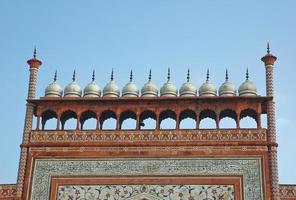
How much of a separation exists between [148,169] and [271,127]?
287cm

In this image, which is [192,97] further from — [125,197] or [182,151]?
[125,197]

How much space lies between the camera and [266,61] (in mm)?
16141

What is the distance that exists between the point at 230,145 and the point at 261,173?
35.7 inches

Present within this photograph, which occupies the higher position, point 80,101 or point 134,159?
point 80,101

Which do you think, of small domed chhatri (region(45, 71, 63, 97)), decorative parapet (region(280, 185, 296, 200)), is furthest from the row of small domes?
decorative parapet (region(280, 185, 296, 200))

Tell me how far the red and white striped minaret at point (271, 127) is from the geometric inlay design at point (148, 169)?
0.27 metres

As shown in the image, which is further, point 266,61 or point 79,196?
point 266,61

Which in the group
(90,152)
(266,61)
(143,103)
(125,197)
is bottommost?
(125,197)

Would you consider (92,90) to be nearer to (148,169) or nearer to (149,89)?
(149,89)

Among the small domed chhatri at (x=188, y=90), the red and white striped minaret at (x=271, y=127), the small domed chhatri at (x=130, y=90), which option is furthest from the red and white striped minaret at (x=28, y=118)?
the red and white striped minaret at (x=271, y=127)

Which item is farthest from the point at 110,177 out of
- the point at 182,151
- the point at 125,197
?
the point at 182,151

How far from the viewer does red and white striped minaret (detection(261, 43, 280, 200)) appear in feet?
48.5

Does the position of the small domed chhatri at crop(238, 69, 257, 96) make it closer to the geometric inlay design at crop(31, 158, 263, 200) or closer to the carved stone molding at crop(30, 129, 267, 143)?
the carved stone molding at crop(30, 129, 267, 143)

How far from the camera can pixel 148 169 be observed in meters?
15.2
